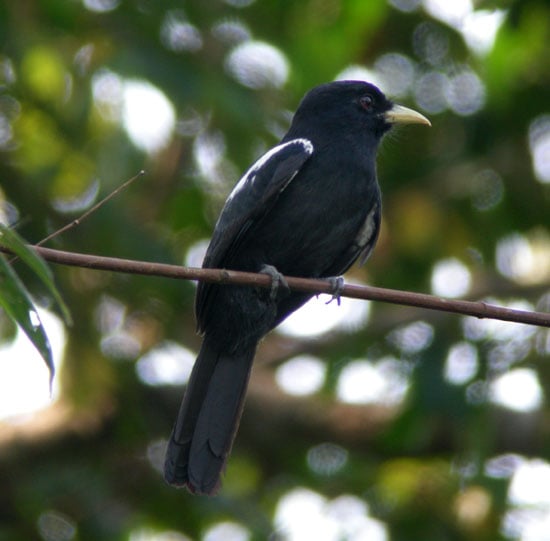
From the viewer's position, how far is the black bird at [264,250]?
15.5ft

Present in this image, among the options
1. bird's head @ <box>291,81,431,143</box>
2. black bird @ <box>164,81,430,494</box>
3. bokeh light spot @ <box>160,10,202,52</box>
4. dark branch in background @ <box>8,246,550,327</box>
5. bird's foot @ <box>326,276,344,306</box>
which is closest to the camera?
dark branch in background @ <box>8,246,550,327</box>

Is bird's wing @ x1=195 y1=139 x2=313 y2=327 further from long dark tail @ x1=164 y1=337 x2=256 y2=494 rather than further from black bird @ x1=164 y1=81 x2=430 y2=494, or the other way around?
long dark tail @ x1=164 y1=337 x2=256 y2=494

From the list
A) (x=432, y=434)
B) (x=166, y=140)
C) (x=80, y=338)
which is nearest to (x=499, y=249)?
(x=432, y=434)

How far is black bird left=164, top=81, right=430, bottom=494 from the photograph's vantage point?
472cm

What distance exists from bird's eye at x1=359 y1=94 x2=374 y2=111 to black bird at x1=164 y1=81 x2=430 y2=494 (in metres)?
0.58

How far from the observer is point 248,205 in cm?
479

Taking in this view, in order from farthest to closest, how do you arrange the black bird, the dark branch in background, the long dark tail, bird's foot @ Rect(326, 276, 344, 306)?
the black bird → the long dark tail → bird's foot @ Rect(326, 276, 344, 306) → the dark branch in background

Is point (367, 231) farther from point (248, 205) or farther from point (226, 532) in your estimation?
point (226, 532)

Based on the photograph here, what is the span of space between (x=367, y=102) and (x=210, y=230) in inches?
98.2

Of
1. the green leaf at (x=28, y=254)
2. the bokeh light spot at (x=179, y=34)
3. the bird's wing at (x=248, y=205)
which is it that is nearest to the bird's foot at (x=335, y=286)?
the bird's wing at (x=248, y=205)

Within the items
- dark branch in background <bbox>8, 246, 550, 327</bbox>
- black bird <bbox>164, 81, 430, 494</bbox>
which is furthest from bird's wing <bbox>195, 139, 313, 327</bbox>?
dark branch in background <bbox>8, 246, 550, 327</bbox>

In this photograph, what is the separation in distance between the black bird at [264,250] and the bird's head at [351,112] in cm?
37

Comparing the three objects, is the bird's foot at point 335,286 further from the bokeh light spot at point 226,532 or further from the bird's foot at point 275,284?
the bokeh light spot at point 226,532

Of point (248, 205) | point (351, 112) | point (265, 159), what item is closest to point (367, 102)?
point (351, 112)
